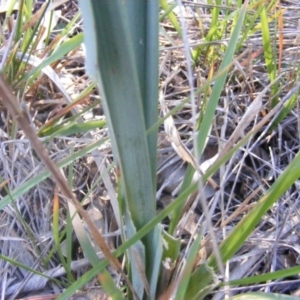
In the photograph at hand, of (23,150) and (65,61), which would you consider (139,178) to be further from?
(65,61)

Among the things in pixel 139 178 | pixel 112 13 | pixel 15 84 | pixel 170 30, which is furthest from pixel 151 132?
pixel 170 30

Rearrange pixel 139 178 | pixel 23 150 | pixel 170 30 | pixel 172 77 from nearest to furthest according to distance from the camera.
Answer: pixel 139 178 < pixel 23 150 < pixel 172 77 < pixel 170 30

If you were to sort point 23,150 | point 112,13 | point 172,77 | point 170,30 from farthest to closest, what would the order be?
1. point 170,30
2. point 172,77
3. point 23,150
4. point 112,13

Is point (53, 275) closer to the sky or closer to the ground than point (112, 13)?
closer to the ground

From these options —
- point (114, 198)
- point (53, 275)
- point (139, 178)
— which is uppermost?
point (139, 178)

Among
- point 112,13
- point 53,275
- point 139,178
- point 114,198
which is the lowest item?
point 53,275

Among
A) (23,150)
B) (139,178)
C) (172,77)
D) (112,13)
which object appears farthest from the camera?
(172,77)

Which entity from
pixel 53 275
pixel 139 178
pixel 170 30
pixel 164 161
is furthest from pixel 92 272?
pixel 170 30

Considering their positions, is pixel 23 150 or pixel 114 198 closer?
pixel 114 198

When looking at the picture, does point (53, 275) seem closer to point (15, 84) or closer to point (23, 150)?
point (23, 150)
